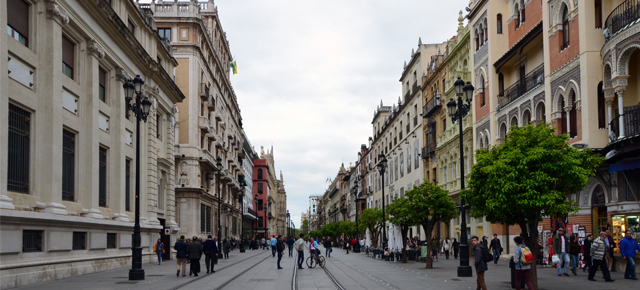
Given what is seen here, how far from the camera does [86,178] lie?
24.1m

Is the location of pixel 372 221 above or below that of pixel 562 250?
below

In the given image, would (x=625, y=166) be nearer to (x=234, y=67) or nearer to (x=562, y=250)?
(x=562, y=250)

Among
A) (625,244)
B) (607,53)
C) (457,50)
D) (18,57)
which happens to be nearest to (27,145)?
(18,57)

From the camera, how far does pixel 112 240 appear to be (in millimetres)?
26453

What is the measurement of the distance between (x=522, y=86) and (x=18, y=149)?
81.0 feet

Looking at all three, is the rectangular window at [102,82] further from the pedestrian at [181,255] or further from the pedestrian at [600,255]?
the pedestrian at [600,255]

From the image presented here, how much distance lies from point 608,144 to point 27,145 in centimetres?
2038

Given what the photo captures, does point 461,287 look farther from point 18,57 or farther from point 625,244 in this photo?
point 18,57

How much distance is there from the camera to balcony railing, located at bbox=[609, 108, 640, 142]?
20.4m

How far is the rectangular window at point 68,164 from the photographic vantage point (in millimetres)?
21844

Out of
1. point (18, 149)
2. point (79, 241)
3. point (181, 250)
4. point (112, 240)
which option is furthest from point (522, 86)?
point (18, 149)

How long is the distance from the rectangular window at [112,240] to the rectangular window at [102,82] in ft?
20.4

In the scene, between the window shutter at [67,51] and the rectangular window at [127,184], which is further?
the rectangular window at [127,184]

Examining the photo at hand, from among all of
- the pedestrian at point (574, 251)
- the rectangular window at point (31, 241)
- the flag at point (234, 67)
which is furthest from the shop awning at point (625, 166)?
the flag at point (234, 67)
